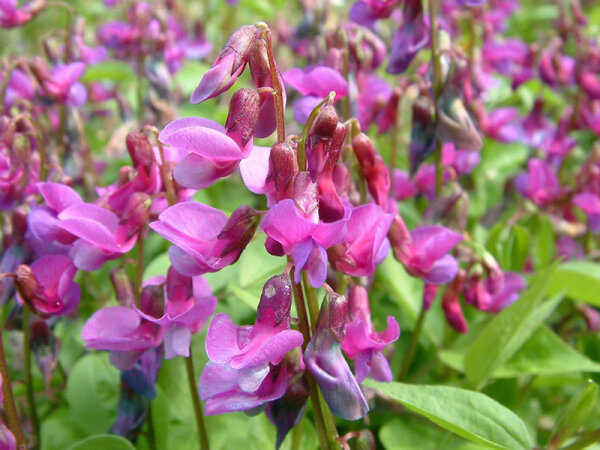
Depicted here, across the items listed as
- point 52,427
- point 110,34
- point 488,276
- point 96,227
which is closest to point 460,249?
point 488,276

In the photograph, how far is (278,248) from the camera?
941mm

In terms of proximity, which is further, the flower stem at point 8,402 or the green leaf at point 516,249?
the green leaf at point 516,249

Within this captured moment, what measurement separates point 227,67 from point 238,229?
0.77ft

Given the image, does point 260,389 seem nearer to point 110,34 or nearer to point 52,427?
point 52,427

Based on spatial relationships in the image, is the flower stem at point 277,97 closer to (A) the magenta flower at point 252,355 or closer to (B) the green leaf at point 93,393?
(A) the magenta flower at point 252,355

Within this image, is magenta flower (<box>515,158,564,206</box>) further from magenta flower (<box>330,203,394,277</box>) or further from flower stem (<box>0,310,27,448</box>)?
flower stem (<box>0,310,27,448</box>)

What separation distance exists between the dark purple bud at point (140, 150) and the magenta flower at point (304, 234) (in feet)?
1.16

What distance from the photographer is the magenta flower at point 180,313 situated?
103 centimetres

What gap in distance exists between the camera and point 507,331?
4.42ft

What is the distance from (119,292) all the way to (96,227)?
0.24 m

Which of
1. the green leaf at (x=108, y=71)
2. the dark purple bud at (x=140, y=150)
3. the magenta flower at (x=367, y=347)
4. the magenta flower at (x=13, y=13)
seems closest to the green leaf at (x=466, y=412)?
the magenta flower at (x=367, y=347)

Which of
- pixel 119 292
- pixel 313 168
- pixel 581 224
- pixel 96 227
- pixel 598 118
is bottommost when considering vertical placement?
pixel 581 224

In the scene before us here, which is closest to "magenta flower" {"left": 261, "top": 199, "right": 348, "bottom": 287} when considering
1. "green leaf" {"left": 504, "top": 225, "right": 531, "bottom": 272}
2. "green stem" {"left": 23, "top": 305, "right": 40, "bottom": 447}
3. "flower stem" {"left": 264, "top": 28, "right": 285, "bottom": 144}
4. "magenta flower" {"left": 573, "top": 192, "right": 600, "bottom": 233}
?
"flower stem" {"left": 264, "top": 28, "right": 285, "bottom": 144}

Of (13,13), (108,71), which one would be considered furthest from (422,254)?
(108,71)
